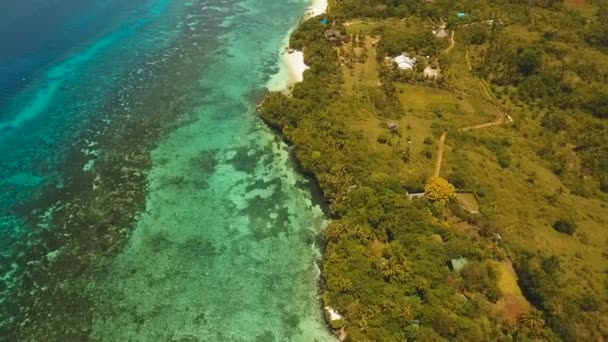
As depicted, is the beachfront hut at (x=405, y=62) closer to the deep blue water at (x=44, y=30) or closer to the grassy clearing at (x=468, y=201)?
the grassy clearing at (x=468, y=201)

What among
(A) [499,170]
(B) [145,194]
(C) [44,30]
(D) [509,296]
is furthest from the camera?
(C) [44,30]

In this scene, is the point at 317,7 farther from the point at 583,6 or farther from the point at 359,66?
the point at 583,6

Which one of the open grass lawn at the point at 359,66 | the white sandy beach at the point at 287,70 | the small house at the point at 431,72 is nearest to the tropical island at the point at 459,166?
the small house at the point at 431,72

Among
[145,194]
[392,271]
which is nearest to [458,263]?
[392,271]

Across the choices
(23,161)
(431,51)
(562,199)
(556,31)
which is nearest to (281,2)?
(431,51)

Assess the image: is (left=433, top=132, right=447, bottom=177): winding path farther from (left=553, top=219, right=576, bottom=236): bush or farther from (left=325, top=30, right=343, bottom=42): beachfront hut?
(left=325, top=30, right=343, bottom=42): beachfront hut

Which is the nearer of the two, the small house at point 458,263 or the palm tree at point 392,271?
the palm tree at point 392,271

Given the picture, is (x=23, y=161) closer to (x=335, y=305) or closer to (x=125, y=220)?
(x=125, y=220)
